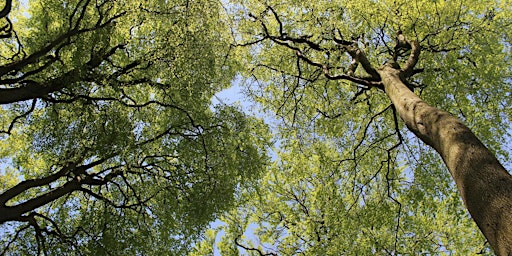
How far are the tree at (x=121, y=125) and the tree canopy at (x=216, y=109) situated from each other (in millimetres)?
45

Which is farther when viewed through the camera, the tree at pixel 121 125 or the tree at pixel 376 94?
the tree at pixel 376 94

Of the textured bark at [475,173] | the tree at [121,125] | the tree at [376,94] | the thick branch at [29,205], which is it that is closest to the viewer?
Answer: the textured bark at [475,173]

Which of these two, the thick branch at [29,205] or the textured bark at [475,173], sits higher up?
the thick branch at [29,205]

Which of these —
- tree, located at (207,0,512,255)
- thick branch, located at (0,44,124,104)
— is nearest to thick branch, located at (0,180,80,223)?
thick branch, located at (0,44,124,104)

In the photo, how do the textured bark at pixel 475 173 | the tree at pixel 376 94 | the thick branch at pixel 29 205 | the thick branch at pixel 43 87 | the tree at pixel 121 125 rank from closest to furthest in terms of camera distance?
the textured bark at pixel 475 173, the thick branch at pixel 43 87, the thick branch at pixel 29 205, the tree at pixel 121 125, the tree at pixel 376 94

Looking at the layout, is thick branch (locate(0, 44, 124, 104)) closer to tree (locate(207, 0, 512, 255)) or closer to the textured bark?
tree (locate(207, 0, 512, 255))

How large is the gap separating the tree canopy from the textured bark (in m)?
3.28

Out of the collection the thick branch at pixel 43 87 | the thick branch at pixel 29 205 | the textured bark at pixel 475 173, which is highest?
the thick branch at pixel 43 87

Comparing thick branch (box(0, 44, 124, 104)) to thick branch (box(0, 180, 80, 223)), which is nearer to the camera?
thick branch (box(0, 44, 124, 104))

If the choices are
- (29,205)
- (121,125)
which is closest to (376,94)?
(121,125)

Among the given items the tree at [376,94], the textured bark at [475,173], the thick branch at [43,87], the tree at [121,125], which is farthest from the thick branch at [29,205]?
the textured bark at [475,173]

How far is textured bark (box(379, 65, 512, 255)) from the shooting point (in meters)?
2.59

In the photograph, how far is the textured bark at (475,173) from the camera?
2.59m

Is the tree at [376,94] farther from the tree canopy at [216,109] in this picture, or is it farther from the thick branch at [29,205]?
the thick branch at [29,205]
